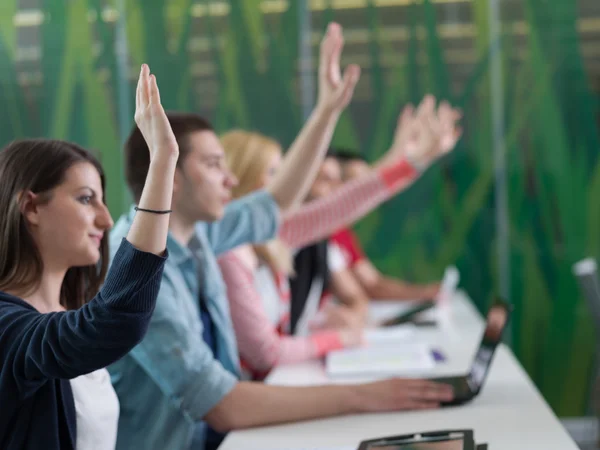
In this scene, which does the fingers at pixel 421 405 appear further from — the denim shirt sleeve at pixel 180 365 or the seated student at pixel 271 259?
the seated student at pixel 271 259

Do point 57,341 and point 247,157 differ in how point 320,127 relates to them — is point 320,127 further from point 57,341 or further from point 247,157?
point 57,341

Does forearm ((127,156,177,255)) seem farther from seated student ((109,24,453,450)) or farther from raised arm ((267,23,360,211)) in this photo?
raised arm ((267,23,360,211))

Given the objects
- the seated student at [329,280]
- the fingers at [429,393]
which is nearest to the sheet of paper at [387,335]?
the seated student at [329,280]

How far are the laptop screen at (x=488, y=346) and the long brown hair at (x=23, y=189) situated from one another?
1.03 m

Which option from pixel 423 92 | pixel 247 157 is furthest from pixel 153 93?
pixel 423 92

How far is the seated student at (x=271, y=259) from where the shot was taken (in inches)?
104

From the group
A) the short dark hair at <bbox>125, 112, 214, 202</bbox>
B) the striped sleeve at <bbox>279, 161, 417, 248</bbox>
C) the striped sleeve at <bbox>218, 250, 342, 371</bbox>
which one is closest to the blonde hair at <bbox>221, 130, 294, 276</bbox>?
the striped sleeve at <bbox>279, 161, 417, 248</bbox>

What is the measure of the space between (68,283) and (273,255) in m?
1.50

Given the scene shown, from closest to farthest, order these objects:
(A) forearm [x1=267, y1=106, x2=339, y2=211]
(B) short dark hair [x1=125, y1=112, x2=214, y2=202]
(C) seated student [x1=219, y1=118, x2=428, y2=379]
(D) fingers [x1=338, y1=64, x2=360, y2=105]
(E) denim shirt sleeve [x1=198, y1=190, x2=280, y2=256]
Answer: (B) short dark hair [x1=125, y1=112, x2=214, y2=202] < (D) fingers [x1=338, y1=64, x2=360, y2=105] < (A) forearm [x1=267, y1=106, x2=339, y2=211] < (E) denim shirt sleeve [x1=198, y1=190, x2=280, y2=256] < (C) seated student [x1=219, y1=118, x2=428, y2=379]

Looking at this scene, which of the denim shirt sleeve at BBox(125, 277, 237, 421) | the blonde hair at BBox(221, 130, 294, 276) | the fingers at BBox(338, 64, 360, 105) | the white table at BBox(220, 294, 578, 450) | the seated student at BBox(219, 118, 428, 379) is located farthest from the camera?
the blonde hair at BBox(221, 130, 294, 276)

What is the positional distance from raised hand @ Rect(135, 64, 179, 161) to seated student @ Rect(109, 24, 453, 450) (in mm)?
668

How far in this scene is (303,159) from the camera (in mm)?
2484

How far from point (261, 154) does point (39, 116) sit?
220cm

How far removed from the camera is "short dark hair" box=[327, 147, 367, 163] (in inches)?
182
